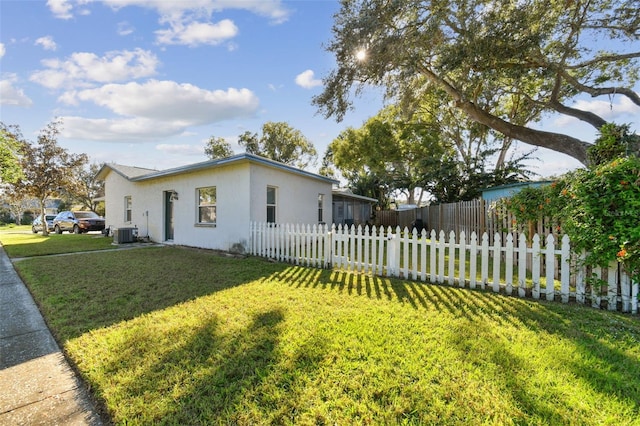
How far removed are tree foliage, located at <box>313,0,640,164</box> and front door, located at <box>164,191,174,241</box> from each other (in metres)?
8.24

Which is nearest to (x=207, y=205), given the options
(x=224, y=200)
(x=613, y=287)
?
(x=224, y=200)

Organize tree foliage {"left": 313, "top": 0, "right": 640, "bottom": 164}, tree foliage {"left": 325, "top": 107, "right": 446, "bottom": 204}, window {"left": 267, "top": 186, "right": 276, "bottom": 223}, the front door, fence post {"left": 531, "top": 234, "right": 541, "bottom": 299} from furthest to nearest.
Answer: tree foliage {"left": 325, "top": 107, "right": 446, "bottom": 204} < the front door < window {"left": 267, "top": 186, "right": 276, "bottom": 223} < tree foliage {"left": 313, "top": 0, "right": 640, "bottom": 164} < fence post {"left": 531, "top": 234, "right": 541, "bottom": 299}

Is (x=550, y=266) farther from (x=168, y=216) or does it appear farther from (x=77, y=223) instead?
(x=77, y=223)

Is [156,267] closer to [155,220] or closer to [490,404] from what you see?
[155,220]

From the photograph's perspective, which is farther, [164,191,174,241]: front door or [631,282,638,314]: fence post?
[164,191,174,241]: front door

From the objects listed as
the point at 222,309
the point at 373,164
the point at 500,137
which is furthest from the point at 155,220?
the point at 500,137

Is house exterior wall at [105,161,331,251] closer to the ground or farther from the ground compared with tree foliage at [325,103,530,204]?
closer to the ground

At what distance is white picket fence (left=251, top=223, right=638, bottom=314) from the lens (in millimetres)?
4105

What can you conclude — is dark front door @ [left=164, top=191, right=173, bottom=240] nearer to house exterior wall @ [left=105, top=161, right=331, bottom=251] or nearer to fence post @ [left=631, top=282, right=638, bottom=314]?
house exterior wall @ [left=105, top=161, right=331, bottom=251]

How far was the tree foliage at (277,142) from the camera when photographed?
3316 cm

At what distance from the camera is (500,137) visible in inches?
720

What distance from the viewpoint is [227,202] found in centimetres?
920

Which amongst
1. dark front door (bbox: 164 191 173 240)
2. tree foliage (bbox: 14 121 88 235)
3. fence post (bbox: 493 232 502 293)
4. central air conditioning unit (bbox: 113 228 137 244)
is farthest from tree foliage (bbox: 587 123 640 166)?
tree foliage (bbox: 14 121 88 235)

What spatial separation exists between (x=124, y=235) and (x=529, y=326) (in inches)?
554
